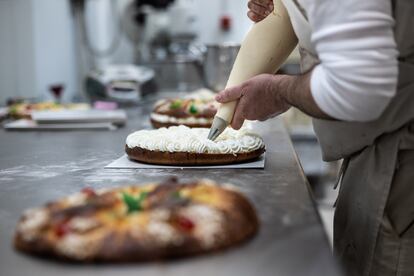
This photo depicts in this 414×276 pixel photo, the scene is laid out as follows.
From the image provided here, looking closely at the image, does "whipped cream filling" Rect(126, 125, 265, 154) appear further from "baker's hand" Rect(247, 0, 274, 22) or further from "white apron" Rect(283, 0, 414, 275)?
"baker's hand" Rect(247, 0, 274, 22)

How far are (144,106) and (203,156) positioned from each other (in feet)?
5.88

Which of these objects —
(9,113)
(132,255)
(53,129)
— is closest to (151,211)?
(132,255)

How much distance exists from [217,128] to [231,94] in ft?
0.36

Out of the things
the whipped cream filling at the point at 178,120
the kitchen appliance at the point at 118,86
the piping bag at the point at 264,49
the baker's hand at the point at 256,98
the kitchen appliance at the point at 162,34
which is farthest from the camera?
the kitchen appliance at the point at 162,34

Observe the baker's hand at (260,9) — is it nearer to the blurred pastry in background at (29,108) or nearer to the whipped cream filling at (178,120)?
the whipped cream filling at (178,120)

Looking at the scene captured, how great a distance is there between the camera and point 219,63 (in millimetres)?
2646

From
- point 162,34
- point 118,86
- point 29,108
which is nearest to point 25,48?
point 118,86

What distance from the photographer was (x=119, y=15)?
15.0ft

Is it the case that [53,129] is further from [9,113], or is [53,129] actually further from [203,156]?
[203,156]

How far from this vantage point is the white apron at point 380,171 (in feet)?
3.95

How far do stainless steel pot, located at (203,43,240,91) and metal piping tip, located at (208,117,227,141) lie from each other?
1.13 meters

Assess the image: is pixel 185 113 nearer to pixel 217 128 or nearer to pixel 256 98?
pixel 217 128

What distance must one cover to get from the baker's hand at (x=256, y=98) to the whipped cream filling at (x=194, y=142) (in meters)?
0.06

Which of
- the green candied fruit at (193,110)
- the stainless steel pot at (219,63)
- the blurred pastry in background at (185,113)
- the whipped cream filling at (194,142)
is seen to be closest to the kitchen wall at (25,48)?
the stainless steel pot at (219,63)
